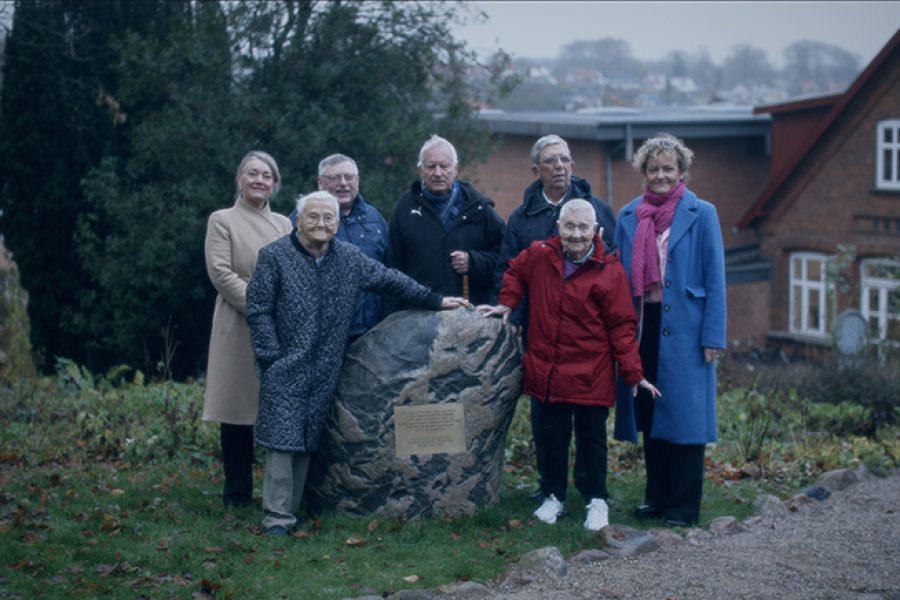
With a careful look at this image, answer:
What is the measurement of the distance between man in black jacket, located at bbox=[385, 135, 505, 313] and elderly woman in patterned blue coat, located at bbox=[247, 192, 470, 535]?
0.66 metres

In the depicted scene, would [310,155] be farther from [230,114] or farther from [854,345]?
[854,345]

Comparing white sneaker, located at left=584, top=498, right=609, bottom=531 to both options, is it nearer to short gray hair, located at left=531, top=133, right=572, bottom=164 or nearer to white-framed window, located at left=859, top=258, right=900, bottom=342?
short gray hair, located at left=531, top=133, right=572, bottom=164

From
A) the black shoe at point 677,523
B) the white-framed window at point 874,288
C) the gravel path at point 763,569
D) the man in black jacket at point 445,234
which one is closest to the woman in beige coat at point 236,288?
the man in black jacket at point 445,234

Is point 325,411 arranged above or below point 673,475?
above

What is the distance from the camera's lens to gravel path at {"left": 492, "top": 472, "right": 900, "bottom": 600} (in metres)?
5.66

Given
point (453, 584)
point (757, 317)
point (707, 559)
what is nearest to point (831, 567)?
point (707, 559)

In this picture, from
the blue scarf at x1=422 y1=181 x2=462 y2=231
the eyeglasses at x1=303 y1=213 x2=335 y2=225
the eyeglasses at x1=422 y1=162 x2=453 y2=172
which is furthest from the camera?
the blue scarf at x1=422 y1=181 x2=462 y2=231

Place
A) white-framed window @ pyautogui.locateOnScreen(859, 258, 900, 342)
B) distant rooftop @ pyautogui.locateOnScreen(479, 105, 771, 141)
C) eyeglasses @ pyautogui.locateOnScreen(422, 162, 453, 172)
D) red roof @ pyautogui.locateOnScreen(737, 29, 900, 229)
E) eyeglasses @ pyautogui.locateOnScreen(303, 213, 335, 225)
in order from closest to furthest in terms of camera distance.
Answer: eyeglasses @ pyautogui.locateOnScreen(303, 213, 335, 225)
eyeglasses @ pyautogui.locateOnScreen(422, 162, 453, 172)
white-framed window @ pyautogui.locateOnScreen(859, 258, 900, 342)
red roof @ pyautogui.locateOnScreen(737, 29, 900, 229)
distant rooftop @ pyautogui.locateOnScreen(479, 105, 771, 141)

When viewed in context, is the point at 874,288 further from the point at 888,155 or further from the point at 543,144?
the point at 543,144

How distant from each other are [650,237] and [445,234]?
51.0 inches

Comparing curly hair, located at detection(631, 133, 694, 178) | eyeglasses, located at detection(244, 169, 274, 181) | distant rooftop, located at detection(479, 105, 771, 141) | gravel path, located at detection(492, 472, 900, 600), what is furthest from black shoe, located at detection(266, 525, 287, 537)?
distant rooftop, located at detection(479, 105, 771, 141)

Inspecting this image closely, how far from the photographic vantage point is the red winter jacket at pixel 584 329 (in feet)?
20.8

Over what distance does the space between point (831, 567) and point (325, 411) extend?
2920 millimetres

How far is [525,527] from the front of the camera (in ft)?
21.9
